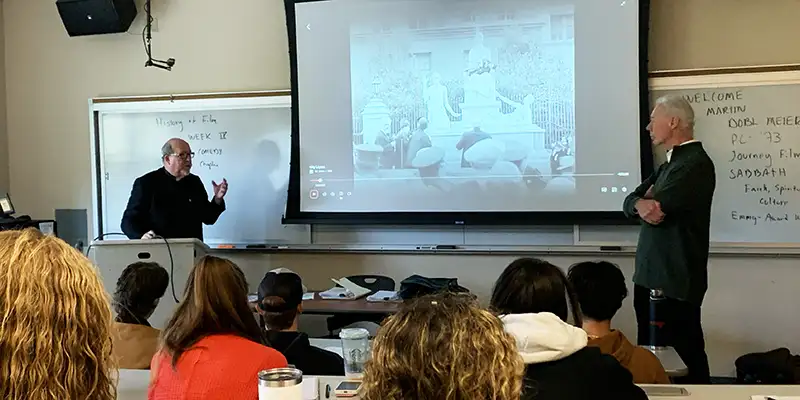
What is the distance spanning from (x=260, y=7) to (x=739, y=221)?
3.19m

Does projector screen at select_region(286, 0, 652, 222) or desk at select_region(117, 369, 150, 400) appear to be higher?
projector screen at select_region(286, 0, 652, 222)

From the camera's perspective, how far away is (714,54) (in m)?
4.02

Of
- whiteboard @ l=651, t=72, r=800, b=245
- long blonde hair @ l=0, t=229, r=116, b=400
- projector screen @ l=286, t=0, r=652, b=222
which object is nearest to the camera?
long blonde hair @ l=0, t=229, r=116, b=400

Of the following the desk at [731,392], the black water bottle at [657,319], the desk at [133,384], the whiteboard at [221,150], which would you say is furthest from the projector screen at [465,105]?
the desk at [133,384]

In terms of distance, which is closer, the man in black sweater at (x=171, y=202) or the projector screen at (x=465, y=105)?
the projector screen at (x=465, y=105)

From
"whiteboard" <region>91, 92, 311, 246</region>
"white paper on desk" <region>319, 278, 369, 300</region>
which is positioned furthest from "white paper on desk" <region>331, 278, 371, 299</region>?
"whiteboard" <region>91, 92, 311, 246</region>

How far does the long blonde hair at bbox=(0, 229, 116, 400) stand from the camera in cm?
93

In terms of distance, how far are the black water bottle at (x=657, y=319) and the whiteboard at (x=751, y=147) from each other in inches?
44.7

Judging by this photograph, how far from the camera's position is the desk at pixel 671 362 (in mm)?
2297

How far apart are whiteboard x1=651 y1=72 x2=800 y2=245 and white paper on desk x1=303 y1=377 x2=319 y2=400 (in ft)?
9.73

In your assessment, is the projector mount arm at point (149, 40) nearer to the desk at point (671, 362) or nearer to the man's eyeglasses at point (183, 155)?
the man's eyeglasses at point (183, 155)

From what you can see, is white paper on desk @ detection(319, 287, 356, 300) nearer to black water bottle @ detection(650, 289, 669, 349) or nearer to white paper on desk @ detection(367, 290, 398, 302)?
white paper on desk @ detection(367, 290, 398, 302)

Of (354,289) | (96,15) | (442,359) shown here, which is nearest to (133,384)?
(442,359)

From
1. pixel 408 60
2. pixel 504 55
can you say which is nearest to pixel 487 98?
pixel 504 55
